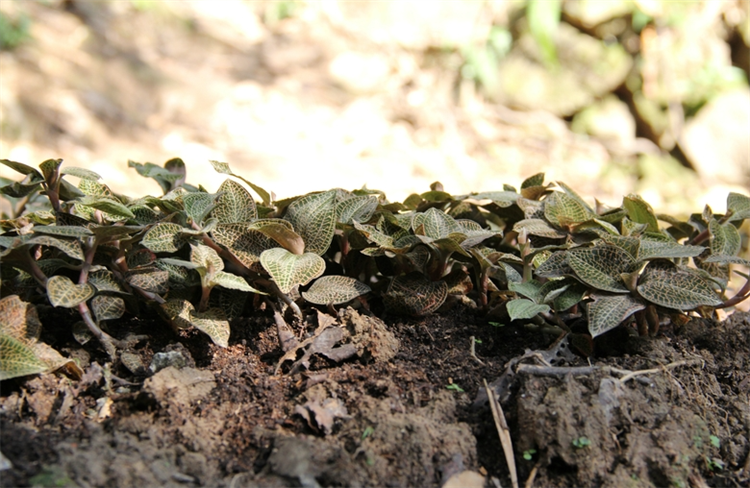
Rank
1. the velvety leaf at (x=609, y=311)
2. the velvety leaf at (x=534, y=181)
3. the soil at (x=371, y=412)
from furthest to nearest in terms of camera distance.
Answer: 1. the velvety leaf at (x=534, y=181)
2. the velvety leaf at (x=609, y=311)
3. the soil at (x=371, y=412)

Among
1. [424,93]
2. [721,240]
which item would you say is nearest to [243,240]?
[721,240]

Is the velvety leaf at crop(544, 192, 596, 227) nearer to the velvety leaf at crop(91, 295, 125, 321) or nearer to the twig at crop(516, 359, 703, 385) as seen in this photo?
the twig at crop(516, 359, 703, 385)

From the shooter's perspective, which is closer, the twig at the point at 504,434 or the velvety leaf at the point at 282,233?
the twig at the point at 504,434

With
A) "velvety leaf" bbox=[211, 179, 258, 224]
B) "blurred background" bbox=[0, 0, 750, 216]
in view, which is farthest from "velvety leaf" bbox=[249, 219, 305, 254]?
"blurred background" bbox=[0, 0, 750, 216]

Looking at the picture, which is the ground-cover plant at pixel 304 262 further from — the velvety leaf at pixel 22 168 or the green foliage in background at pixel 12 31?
the green foliage in background at pixel 12 31

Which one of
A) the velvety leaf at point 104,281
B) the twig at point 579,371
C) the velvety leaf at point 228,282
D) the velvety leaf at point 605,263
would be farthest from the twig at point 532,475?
the velvety leaf at point 104,281

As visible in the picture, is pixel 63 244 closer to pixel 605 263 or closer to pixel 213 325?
pixel 213 325

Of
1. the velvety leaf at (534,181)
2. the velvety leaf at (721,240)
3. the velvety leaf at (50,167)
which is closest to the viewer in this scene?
the velvety leaf at (50,167)
